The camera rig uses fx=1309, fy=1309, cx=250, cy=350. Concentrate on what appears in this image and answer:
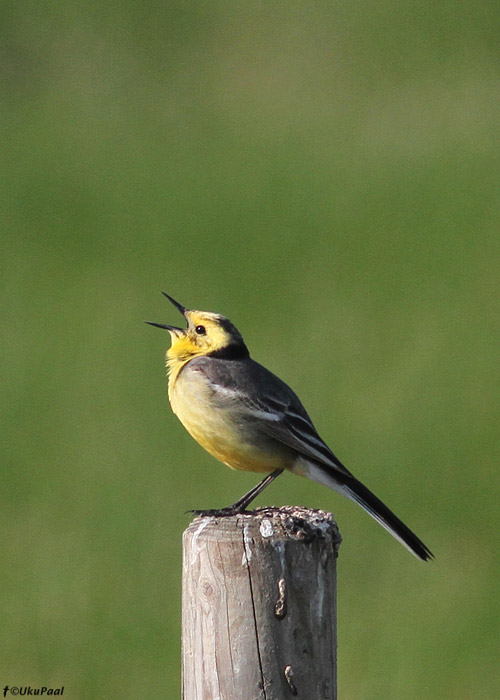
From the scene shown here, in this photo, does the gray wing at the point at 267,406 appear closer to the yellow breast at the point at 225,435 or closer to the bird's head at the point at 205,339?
the yellow breast at the point at 225,435

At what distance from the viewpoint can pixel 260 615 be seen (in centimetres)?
408

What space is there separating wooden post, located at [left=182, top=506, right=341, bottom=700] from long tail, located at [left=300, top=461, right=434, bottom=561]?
135 cm

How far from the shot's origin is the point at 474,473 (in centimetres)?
1146

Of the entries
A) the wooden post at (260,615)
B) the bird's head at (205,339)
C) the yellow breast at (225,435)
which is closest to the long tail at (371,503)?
the yellow breast at (225,435)

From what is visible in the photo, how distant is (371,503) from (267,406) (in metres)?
0.66

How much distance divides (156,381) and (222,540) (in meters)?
7.87

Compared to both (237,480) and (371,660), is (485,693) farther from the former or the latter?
(237,480)

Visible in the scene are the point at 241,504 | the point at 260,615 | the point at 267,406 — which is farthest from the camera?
the point at 267,406

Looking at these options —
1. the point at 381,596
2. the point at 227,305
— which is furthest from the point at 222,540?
the point at 227,305

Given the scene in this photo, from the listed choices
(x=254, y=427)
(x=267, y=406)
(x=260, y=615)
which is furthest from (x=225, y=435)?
(x=260, y=615)

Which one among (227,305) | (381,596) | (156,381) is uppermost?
(227,305)

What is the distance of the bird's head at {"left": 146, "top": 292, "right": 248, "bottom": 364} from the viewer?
6410 millimetres

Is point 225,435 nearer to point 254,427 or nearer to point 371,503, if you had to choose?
point 254,427

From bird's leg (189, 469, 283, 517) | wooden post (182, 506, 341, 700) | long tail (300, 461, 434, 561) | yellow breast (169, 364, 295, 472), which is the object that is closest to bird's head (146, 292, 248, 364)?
yellow breast (169, 364, 295, 472)
